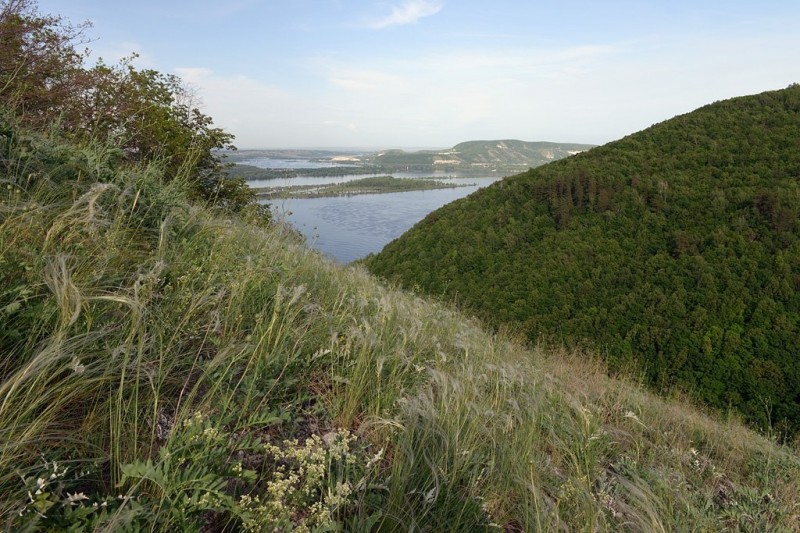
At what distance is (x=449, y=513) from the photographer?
1759 millimetres

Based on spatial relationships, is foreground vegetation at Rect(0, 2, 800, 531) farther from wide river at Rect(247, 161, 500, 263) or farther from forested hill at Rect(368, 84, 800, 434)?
wide river at Rect(247, 161, 500, 263)

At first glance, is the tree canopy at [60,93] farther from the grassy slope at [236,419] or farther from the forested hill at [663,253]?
the forested hill at [663,253]

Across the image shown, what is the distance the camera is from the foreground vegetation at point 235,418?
134 centimetres

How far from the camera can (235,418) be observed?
1.79 m

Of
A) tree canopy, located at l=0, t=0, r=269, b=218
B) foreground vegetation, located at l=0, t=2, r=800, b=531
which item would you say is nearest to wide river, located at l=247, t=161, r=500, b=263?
tree canopy, located at l=0, t=0, r=269, b=218

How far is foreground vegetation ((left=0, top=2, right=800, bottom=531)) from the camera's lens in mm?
1342

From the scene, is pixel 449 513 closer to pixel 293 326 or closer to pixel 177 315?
pixel 293 326

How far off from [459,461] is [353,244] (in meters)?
47.4

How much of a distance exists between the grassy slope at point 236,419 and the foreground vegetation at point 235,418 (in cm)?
1

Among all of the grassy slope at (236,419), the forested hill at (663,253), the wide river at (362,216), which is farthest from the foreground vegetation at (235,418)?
the wide river at (362,216)

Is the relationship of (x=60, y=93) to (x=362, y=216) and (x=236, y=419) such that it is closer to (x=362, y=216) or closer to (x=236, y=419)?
(x=236, y=419)

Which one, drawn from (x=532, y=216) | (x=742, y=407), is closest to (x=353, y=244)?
(x=532, y=216)

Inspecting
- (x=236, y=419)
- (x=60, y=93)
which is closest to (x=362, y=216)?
(x=60, y=93)

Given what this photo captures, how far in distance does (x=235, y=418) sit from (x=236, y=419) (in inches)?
1.0
